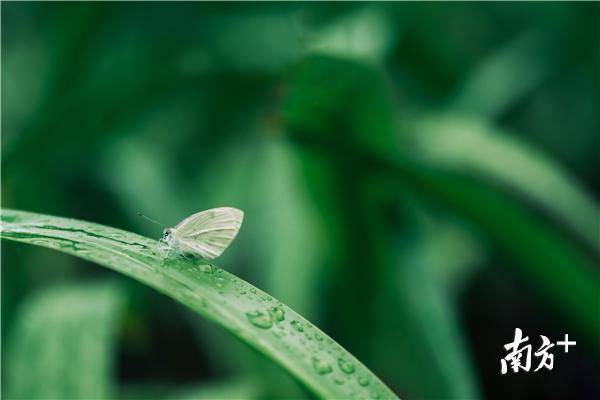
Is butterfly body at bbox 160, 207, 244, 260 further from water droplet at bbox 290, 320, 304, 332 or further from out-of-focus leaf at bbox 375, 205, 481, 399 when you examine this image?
out-of-focus leaf at bbox 375, 205, 481, 399

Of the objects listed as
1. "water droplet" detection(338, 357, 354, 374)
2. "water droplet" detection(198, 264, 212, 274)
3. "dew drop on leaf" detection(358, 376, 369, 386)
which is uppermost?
"water droplet" detection(198, 264, 212, 274)

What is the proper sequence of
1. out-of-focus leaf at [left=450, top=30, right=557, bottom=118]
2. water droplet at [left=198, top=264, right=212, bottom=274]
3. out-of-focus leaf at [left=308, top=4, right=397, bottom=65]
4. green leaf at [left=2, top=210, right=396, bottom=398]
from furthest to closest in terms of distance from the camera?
out-of-focus leaf at [left=450, top=30, right=557, bottom=118], out-of-focus leaf at [left=308, top=4, right=397, bottom=65], water droplet at [left=198, top=264, right=212, bottom=274], green leaf at [left=2, top=210, right=396, bottom=398]

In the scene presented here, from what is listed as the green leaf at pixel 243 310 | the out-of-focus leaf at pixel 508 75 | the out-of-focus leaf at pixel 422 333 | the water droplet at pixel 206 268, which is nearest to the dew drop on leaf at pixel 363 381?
the green leaf at pixel 243 310

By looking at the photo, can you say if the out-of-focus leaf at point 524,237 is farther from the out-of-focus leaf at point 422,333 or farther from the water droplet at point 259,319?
the water droplet at point 259,319

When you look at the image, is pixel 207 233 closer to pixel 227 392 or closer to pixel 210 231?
pixel 210 231

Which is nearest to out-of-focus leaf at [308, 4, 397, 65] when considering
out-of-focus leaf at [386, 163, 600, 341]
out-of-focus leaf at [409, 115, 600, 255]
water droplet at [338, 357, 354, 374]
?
out-of-focus leaf at [409, 115, 600, 255]

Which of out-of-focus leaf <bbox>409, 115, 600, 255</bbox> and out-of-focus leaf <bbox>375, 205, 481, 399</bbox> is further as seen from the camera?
out-of-focus leaf <bbox>409, 115, 600, 255</bbox>

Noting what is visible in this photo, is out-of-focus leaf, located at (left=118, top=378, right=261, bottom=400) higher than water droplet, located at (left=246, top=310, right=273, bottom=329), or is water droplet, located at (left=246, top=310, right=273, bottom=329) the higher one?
out-of-focus leaf, located at (left=118, top=378, right=261, bottom=400)
